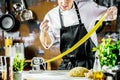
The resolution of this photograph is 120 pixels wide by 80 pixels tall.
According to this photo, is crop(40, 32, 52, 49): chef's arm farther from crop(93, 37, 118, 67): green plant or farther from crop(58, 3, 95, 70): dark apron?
crop(93, 37, 118, 67): green plant

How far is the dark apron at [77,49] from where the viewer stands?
5.09 meters

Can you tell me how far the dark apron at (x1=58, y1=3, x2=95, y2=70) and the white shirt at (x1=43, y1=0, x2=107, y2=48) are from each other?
0.08 m

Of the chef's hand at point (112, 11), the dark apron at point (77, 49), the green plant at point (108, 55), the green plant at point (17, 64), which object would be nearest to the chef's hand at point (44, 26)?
the dark apron at point (77, 49)

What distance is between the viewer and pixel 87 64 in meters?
5.10

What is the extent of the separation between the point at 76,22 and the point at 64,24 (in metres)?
0.25

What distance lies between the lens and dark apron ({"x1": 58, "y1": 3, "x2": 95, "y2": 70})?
5090mm

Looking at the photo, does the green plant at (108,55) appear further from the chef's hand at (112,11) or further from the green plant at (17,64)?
the chef's hand at (112,11)

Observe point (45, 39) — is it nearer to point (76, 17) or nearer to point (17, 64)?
point (76, 17)

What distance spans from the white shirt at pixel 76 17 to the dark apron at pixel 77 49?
8cm

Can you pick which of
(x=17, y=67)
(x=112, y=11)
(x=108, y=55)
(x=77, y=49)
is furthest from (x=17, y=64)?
(x=112, y=11)

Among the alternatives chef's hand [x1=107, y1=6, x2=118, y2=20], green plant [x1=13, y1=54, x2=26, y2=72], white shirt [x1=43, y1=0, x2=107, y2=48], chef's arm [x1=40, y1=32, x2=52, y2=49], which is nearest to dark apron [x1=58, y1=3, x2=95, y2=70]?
white shirt [x1=43, y1=0, x2=107, y2=48]

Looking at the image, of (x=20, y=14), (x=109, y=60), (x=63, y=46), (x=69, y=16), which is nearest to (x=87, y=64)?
(x=63, y=46)

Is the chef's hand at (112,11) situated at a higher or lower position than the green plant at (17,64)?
higher

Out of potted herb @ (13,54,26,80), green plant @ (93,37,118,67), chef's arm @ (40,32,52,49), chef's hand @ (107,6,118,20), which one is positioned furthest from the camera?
chef's arm @ (40,32,52,49)
